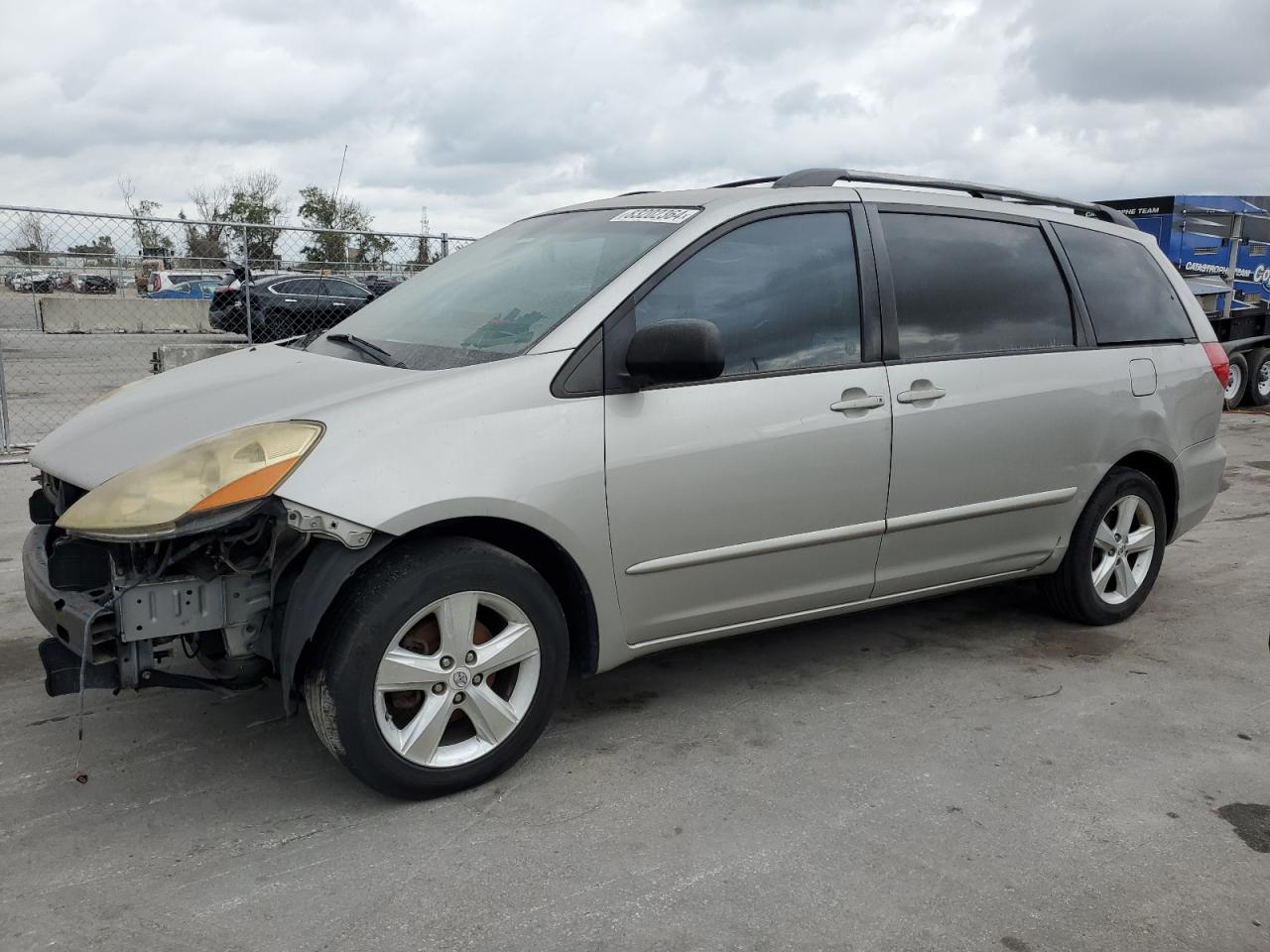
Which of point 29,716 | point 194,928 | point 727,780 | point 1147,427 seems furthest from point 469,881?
point 1147,427

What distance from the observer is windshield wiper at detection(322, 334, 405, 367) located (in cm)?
346

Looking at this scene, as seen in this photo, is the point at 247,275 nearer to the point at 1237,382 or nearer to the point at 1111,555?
the point at 1111,555

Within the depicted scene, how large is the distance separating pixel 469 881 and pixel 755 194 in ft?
7.79

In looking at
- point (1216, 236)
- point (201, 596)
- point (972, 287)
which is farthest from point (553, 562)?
point (1216, 236)

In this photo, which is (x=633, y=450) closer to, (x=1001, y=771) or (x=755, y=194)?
(x=755, y=194)

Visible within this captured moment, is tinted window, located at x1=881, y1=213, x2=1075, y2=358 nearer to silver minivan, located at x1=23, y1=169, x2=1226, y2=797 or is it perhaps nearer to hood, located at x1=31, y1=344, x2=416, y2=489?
silver minivan, located at x1=23, y1=169, x2=1226, y2=797

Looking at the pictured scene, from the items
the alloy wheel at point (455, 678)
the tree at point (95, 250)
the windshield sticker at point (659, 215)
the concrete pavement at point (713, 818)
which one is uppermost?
the tree at point (95, 250)

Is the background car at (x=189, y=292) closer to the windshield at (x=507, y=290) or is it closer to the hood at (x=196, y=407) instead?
the windshield at (x=507, y=290)

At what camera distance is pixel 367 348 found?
364 cm

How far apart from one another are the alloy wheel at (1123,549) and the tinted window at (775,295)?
1.64 metres

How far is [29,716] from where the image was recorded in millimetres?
3652

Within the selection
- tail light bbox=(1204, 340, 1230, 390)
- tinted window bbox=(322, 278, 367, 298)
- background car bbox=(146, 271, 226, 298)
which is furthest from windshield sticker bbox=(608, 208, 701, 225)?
tinted window bbox=(322, 278, 367, 298)

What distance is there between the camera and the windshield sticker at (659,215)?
11.9 feet

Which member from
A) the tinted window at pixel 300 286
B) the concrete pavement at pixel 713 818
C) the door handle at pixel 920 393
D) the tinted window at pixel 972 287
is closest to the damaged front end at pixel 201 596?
the concrete pavement at pixel 713 818
